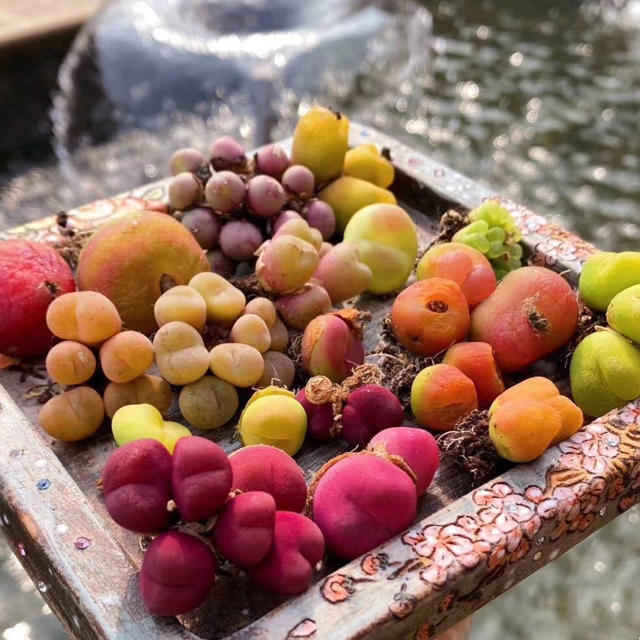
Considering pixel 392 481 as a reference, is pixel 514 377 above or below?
below

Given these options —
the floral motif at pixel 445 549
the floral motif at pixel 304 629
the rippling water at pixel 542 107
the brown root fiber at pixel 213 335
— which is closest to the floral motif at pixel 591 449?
the floral motif at pixel 445 549

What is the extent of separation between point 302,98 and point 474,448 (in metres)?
2.62

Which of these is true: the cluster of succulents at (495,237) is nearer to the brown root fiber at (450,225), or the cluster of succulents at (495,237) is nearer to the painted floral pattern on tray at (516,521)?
the brown root fiber at (450,225)

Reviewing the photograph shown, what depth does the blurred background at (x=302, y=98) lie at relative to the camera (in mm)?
3061

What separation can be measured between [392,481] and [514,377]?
0.41 m

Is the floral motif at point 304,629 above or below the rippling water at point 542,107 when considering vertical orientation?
above

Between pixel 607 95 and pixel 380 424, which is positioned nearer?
pixel 380 424

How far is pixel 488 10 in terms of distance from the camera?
4.27 meters

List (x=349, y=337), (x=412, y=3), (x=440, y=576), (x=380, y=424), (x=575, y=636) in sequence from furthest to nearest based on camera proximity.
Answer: (x=412, y=3) → (x=575, y=636) → (x=349, y=337) → (x=380, y=424) → (x=440, y=576)

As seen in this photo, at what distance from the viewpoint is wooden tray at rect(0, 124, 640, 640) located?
30.9 inches

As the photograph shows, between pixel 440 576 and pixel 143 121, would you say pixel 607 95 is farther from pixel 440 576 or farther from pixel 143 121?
pixel 440 576

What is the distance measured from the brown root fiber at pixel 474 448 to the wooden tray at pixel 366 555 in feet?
0.11

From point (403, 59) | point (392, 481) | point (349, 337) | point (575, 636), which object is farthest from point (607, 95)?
point (392, 481)

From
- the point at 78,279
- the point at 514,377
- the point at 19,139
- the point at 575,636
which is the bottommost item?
the point at 575,636
